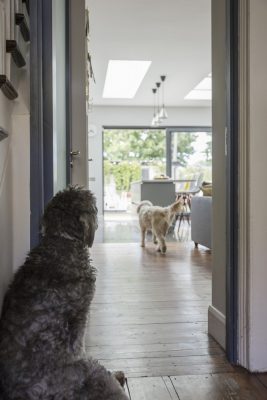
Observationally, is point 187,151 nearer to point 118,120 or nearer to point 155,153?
point 155,153

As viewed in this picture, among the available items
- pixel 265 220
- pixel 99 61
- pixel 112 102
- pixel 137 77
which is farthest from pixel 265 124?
pixel 112 102

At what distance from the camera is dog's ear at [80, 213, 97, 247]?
117 centimetres

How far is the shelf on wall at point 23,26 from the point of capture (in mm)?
1273

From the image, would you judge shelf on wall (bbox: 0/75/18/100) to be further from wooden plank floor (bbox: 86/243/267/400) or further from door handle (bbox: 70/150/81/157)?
wooden plank floor (bbox: 86/243/267/400)

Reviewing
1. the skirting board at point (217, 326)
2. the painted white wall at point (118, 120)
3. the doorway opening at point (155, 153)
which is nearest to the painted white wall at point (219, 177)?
the skirting board at point (217, 326)

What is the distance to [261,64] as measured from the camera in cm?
165

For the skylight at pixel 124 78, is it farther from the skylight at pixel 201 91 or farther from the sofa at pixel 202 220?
the sofa at pixel 202 220

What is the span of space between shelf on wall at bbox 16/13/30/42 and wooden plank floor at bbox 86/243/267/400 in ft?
4.65

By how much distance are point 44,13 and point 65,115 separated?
75 centimetres

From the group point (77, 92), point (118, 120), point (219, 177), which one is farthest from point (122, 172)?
point (219, 177)

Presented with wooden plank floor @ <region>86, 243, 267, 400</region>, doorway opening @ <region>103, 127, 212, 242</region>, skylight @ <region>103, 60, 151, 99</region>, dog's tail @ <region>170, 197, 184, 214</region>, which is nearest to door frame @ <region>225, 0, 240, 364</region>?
wooden plank floor @ <region>86, 243, 267, 400</region>

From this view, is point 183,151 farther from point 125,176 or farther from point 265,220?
point 265,220

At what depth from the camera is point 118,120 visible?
31.8 feet

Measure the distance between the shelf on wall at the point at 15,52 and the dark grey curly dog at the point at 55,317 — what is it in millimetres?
477
